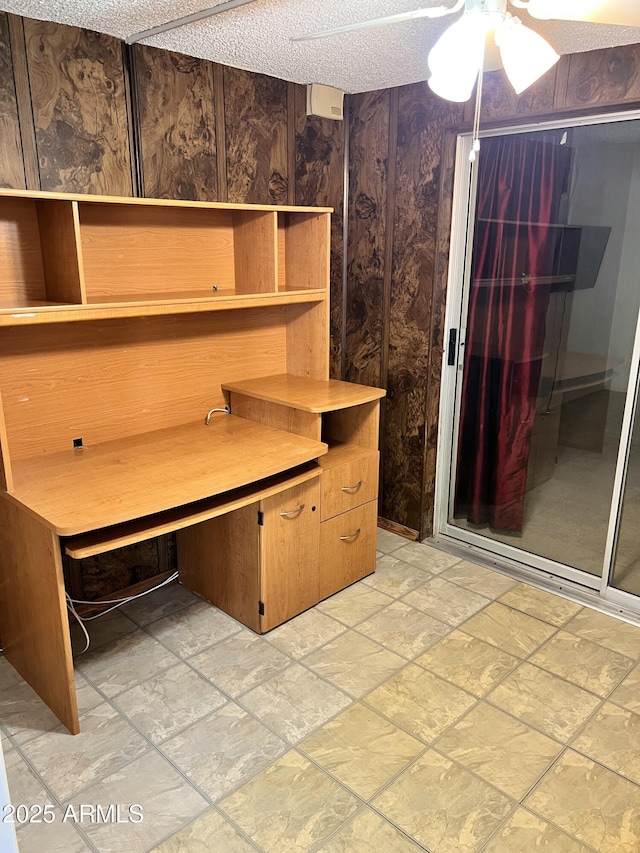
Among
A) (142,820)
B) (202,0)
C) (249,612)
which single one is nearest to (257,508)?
(249,612)

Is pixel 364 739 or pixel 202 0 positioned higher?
pixel 202 0

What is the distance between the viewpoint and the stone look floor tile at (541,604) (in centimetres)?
287

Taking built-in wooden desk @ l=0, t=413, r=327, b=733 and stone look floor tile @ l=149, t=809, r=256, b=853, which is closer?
stone look floor tile @ l=149, t=809, r=256, b=853

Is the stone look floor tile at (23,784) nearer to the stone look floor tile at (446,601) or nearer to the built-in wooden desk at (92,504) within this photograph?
the built-in wooden desk at (92,504)

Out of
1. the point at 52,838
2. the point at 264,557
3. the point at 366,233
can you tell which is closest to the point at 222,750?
the point at 52,838

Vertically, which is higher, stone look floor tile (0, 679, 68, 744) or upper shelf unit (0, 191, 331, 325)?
upper shelf unit (0, 191, 331, 325)

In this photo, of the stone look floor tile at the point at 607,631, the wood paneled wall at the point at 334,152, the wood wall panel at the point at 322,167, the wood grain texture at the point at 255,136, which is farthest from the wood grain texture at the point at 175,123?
the stone look floor tile at the point at 607,631

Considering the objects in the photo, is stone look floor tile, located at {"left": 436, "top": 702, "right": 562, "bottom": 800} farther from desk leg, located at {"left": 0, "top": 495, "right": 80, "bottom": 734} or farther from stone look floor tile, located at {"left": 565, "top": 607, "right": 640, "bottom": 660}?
desk leg, located at {"left": 0, "top": 495, "right": 80, "bottom": 734}

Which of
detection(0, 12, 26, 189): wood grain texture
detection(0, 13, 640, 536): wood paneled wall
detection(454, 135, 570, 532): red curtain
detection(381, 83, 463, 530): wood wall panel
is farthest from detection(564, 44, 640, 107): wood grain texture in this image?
detection(0, 12, 26, 189): wood grain texture

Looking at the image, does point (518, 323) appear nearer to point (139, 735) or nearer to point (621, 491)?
point (621, 491)

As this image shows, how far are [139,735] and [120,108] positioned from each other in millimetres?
2350

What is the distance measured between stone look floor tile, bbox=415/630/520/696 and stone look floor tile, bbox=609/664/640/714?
369mm

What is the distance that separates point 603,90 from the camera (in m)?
2.52

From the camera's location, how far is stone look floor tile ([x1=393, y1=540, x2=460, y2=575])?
3305 millimetres
